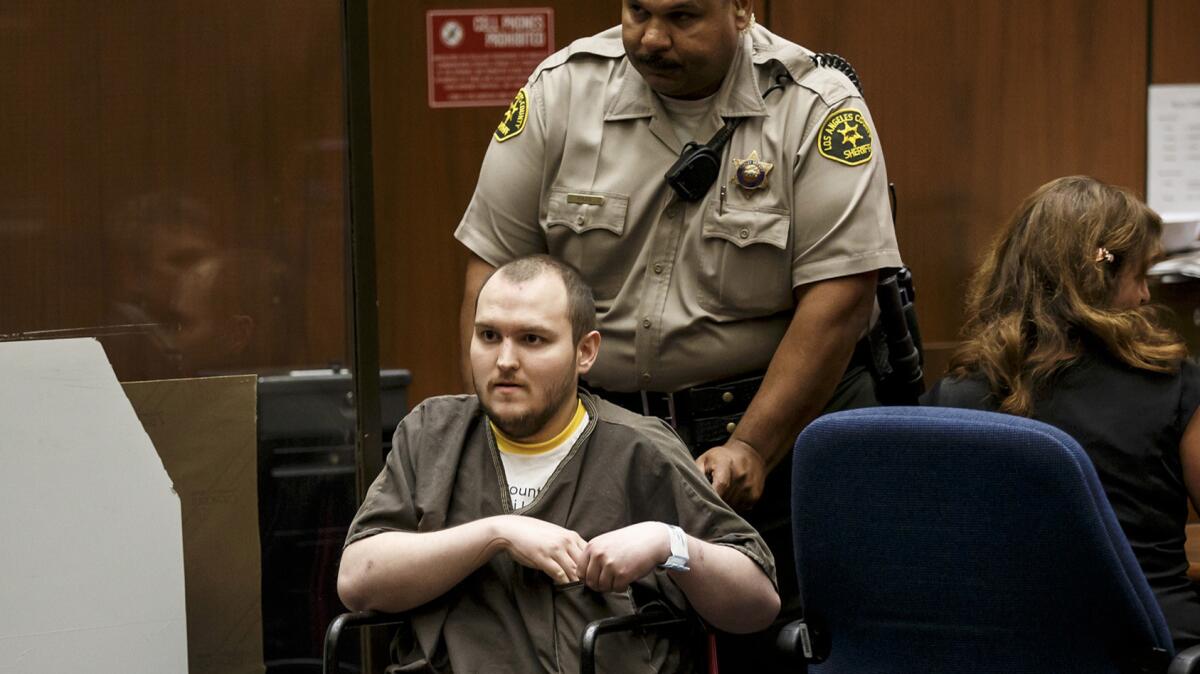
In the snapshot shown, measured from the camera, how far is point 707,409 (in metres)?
3.19

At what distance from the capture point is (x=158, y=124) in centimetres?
370

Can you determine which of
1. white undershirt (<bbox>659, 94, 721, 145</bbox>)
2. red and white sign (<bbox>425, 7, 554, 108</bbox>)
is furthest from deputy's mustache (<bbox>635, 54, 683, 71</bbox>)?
red and white sign (<bbox>425, 7, 554, 108</bbox>)

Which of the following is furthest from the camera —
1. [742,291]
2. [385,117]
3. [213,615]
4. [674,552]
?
[385,117]

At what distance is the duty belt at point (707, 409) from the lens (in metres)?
3.19

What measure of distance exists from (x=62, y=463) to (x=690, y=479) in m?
1.66

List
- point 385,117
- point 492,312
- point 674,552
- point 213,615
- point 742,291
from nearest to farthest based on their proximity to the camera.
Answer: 1. point 674,552
2. point 492,312
3. point 742,291
4. point 213,615
5. point 385,117

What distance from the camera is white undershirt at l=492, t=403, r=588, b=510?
2.67m

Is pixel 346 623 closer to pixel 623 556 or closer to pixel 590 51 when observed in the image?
pixel 623 556

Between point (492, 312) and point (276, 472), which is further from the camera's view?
point (276, 472)

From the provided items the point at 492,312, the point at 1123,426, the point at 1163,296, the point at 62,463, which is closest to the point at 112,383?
the point at 62,463

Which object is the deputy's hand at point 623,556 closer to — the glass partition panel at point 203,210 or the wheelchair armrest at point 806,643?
the wheelchair armrest at point 806,643

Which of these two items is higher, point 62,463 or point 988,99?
point 988,99

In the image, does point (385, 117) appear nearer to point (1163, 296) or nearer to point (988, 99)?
point (988, 99)

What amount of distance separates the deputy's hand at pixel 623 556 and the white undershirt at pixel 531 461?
0.25 metres
